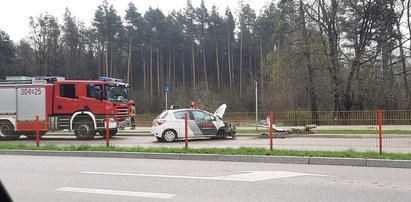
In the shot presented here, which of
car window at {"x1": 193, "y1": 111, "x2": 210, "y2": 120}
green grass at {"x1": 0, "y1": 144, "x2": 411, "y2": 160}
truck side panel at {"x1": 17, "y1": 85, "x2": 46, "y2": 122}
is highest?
truck side panel at {"x1": 17, "y1": 85, "x2": 46, "y2": 122}

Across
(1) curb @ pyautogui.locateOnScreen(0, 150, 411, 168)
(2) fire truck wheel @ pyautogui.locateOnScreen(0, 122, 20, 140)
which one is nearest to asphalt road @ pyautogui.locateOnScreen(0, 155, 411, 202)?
(1) curb @ pyautogui.locateOnScreen(0, 150, 411, 168)

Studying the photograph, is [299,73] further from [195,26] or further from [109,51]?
[109,51]

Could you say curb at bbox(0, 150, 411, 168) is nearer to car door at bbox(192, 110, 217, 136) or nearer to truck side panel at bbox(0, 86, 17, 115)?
car door at bbox(192, 110, 217, 136)

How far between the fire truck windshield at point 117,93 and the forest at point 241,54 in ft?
45.7

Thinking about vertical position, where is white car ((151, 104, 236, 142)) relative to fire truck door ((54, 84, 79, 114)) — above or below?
below

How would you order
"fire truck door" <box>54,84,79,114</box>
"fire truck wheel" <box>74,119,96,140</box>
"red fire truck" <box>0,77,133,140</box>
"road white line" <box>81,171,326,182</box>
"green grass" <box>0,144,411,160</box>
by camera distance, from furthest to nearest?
"fire truck door" <box>54,84,79,114</box>
"red fire truck" <box>0,77,133,140</box>
"fire truck wheel" <box>74,119,96,140</box>
"green grass" <box>0,144,411,160</box>
"road white line" <box>81,171,326,182</box>

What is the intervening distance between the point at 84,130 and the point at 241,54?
5250 cm

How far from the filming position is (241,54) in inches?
2785

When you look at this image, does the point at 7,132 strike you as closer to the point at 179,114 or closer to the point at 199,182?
the point at 179,114

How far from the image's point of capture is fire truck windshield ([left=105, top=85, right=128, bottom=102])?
2167 centimetres

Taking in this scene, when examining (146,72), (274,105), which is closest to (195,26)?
(146,72)

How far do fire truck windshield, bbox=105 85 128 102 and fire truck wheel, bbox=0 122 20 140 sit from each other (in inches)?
206

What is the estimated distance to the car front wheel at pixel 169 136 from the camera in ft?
60.8

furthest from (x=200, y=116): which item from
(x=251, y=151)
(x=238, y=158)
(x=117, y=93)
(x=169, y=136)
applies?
(x=238, y=158)
